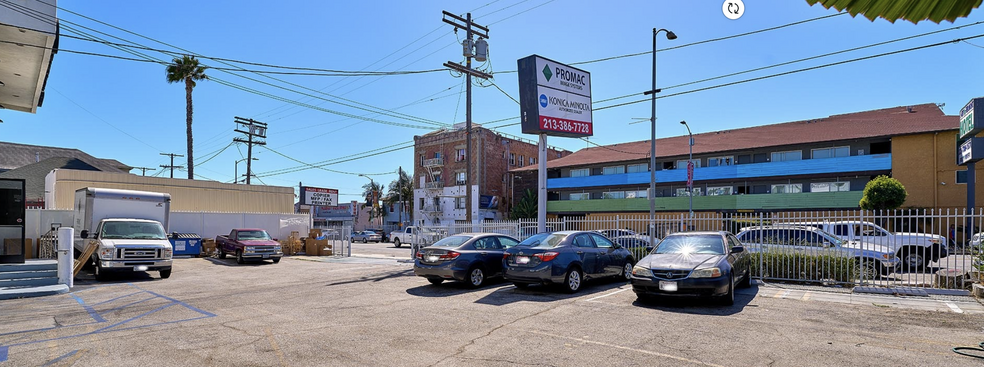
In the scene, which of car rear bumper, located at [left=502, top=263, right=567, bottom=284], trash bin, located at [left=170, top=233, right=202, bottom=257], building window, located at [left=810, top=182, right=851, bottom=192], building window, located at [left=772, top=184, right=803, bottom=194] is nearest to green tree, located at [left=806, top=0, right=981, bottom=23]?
car rear bumper, located at [left=502, top=263, right=567, bottom=284]

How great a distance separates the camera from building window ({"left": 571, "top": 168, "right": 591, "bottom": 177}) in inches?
2039

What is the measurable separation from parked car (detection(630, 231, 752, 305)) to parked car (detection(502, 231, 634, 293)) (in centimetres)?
156

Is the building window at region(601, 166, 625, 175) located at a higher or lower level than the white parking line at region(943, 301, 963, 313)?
Answer: higher

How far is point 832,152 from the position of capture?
3844 centimetres

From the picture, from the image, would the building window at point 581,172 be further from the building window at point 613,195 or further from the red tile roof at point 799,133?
the building window at point 613,195

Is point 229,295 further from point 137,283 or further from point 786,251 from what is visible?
point 786,251

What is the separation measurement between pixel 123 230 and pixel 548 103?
1431 cm

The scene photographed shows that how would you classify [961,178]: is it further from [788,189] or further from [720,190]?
[720,190]

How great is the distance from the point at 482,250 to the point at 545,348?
643cm

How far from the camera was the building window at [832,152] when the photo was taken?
37.9 m

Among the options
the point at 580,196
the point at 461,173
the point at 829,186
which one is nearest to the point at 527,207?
the point at 580,196

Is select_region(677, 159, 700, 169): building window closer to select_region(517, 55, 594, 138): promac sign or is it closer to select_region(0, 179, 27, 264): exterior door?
select_region(517, 55, 594, 138): promac sign

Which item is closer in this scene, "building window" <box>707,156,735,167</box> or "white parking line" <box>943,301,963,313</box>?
"white parking line" <box>943,301,963,313</box>

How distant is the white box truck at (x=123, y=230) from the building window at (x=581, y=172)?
38.3m
